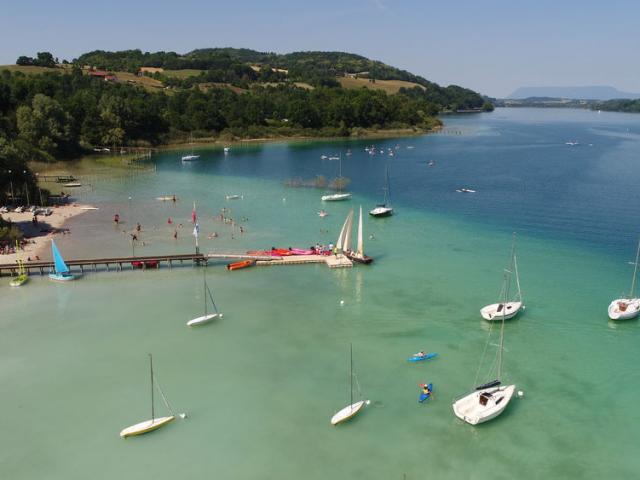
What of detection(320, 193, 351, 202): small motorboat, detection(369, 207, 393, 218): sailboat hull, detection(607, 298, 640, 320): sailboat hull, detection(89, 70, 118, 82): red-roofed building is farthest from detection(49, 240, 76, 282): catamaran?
Result: detection(89, 70, 118, 82): red-roofed building

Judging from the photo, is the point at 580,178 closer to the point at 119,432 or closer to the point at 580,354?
the point at 580,354

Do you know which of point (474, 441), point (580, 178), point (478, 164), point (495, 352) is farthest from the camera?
point (478, 164)

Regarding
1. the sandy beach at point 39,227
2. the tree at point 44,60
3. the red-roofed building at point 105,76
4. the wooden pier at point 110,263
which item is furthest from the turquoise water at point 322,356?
the tree at point 44,60

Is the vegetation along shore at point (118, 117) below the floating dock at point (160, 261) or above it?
above

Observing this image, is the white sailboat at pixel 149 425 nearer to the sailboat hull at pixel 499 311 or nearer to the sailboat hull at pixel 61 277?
the sailboat hull at pixel 499 311

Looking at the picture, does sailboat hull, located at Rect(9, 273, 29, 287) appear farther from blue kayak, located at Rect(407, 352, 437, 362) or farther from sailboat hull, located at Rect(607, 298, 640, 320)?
sailboat hull, located at Rect(607, 298, 640, 320)

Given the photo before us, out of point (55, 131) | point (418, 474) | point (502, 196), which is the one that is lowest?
point (418, 474)

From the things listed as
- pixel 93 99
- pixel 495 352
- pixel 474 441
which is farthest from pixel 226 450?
pixel 93 99
